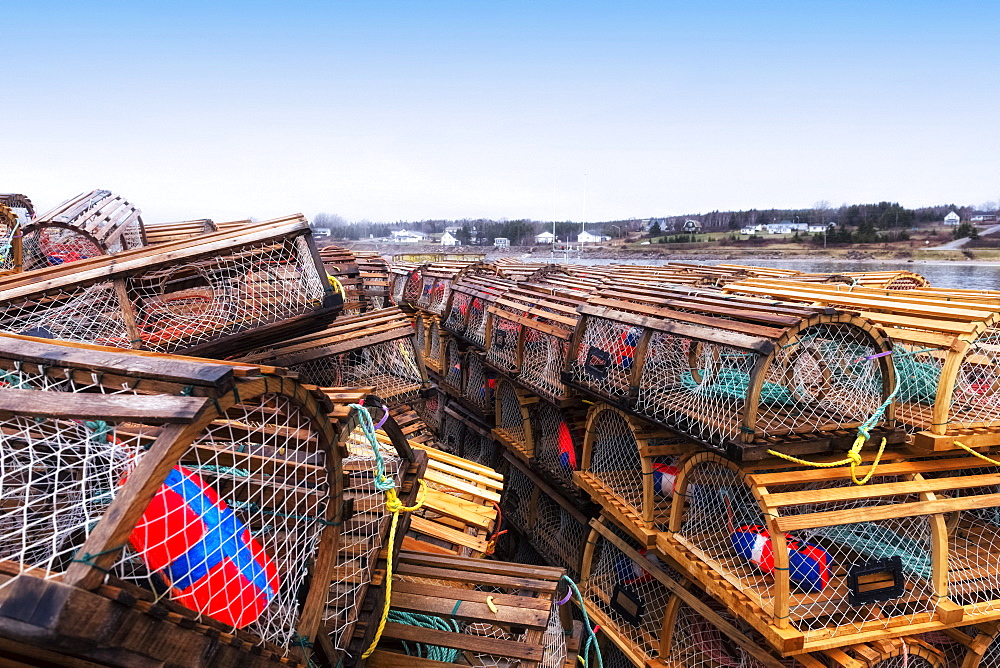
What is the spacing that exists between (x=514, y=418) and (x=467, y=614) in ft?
12.2

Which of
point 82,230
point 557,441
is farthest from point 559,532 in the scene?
point 82,230

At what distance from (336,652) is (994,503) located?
3404 millimetres

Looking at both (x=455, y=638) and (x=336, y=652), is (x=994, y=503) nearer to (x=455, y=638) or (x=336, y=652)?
(x=455, y=638)

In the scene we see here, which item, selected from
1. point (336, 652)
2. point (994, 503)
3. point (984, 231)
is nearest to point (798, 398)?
point (994, 503)

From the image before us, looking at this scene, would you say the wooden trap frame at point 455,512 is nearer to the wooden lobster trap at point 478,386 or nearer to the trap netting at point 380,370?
the trap netting at point 380,370

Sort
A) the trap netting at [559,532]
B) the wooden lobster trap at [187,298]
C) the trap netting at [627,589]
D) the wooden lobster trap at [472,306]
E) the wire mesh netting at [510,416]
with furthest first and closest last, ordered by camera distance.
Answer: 1. the wooden lobster trap at [472,306]
2. the wire mesh netting at [510,416]
3. the trap netting at [559,532]
4. the trap netting at [627,589]
5. the wooden lobster trap at [187,298]

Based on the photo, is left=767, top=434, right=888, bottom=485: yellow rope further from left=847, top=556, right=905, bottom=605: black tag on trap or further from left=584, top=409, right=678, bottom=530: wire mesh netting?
left=584, top=409, right=678, bottom=530: wire mesh netting

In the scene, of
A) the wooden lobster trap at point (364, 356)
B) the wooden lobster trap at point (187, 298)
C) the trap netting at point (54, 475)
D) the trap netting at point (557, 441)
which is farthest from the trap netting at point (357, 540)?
the trap netting at point (557, 441)

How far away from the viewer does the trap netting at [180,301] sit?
8.30 feet

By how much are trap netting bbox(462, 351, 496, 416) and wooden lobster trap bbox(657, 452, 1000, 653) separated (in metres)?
3.08

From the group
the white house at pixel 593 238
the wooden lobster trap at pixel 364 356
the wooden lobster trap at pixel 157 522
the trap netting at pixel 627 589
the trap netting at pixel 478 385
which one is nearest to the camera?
the wooden lobster trap at pixel 157 522

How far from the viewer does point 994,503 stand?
10.2ft

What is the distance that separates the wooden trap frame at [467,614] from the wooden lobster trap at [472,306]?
363cm

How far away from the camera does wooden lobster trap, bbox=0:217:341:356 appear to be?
8.29 ft
